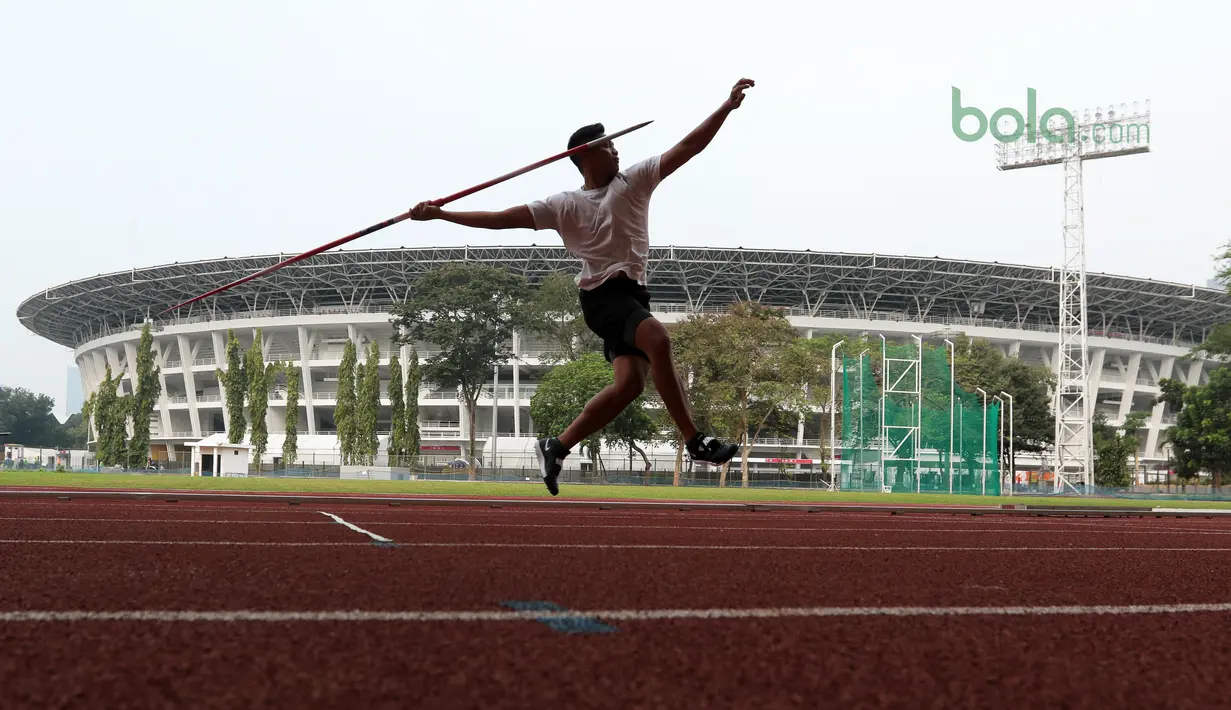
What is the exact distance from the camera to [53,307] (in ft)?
267

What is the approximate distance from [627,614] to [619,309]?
8.98 feet

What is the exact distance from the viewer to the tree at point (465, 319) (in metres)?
57.6

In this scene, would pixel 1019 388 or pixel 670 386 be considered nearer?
pixel 670 386

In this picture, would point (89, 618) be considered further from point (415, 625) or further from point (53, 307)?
point (53, 307)

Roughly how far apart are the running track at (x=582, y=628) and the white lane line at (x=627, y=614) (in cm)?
1

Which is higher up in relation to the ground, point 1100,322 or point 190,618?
point 1100,322

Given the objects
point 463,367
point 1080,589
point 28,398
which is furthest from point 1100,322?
point 28,398

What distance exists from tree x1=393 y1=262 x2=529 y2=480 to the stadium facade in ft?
23.1

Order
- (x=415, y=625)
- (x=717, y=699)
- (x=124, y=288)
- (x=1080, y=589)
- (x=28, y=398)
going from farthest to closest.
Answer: (x=28, y=398)
(x=124, y=288)
(x=1080, y=589)
(x=415, y=625)
(x=717, y=699)

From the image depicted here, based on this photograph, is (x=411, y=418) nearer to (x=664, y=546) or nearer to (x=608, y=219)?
(x=664, y=546)

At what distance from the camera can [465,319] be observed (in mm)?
57938

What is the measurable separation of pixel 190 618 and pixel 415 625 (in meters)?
0.51

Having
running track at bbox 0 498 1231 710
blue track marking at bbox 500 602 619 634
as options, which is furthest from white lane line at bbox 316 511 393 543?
blue track marking at bbox 500 602 619 634

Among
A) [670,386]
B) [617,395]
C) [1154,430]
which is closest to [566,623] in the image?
[670,386]
